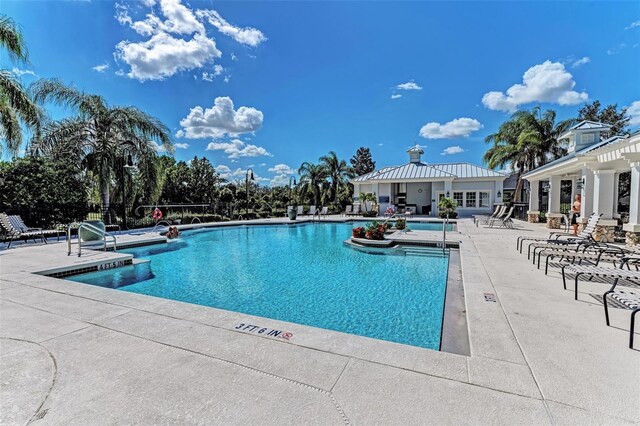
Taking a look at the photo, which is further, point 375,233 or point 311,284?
point 375,233

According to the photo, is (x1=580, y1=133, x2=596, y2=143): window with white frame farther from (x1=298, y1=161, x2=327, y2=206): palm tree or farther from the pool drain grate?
(x1=298, y1=161, x2=327, y2=206): palm tree

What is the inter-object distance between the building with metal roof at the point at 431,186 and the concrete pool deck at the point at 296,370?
21.9 metres

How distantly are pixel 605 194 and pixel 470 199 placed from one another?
1506 centimetres

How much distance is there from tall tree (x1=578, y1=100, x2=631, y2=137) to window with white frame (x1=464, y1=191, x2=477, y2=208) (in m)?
12.2

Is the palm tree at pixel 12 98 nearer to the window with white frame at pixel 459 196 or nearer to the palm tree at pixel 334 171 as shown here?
the palm tree at pixel 334 171

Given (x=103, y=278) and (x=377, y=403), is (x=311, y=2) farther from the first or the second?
(x=377, y=403)

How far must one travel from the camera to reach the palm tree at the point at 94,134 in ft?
45.1

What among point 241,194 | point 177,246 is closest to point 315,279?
point 177,246

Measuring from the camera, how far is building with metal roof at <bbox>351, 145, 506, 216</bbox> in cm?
2386

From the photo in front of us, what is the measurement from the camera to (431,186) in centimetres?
2662

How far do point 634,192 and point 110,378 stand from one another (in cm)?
1129

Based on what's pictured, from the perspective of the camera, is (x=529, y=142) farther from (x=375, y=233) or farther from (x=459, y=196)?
(x=375, y=233)

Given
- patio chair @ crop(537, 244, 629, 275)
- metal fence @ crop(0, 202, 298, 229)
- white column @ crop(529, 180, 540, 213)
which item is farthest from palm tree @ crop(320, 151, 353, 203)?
patio chair @ crop(537, 244, 629, 275)

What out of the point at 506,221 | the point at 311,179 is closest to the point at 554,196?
the point at 506,221
